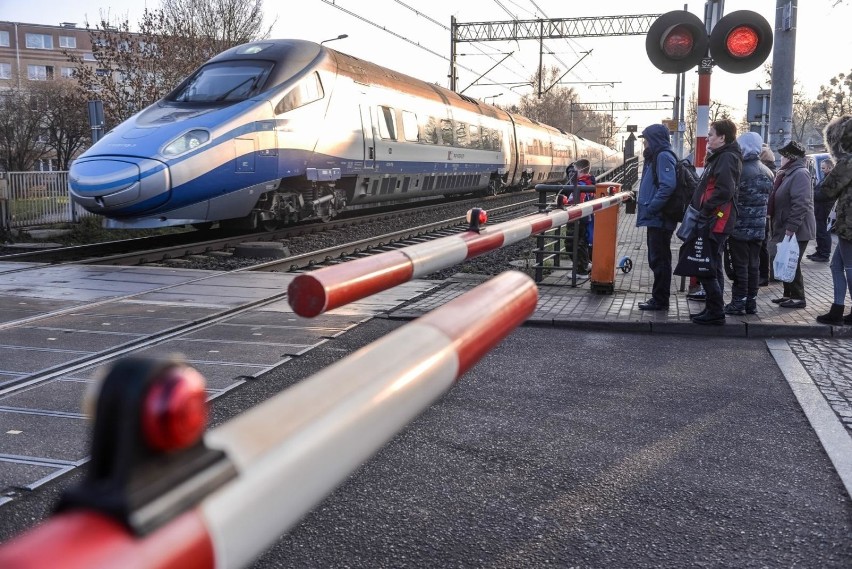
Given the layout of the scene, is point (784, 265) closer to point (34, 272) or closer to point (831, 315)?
point (831, 315)

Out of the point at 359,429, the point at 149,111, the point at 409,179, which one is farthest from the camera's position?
the point at 409,179

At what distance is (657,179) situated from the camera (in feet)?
26.4

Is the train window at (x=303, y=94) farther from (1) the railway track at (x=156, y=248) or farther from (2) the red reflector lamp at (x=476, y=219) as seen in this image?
(2) the red reflector lamp at (x=476, y=219)

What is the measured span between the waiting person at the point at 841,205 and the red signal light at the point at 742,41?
1676 millimetres

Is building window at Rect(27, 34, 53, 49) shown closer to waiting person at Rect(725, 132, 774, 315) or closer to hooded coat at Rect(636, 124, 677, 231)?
hooded coat at Rect(636, 124, 677, 231)

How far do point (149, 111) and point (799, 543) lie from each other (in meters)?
11.5

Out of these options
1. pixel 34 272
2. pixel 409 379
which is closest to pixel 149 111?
pixel 34 272

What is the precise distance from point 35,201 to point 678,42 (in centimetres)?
1252

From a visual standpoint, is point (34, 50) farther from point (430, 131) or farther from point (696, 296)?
point (696, 296)

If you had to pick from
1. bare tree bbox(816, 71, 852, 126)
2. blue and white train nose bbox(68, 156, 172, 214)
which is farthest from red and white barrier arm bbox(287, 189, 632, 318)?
bare tree bbox(816, 71, 852, 126)

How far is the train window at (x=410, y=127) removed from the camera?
1834 cm

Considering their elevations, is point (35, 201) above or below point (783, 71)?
below

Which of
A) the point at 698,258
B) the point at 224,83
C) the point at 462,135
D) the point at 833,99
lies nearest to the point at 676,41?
the point at 698,258

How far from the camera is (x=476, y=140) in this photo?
80.1ft
